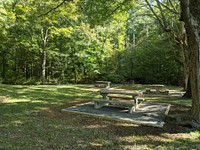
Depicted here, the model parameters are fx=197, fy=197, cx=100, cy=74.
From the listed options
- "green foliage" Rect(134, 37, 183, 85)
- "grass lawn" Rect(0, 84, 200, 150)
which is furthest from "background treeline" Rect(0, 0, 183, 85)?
"grass lawn" Rect(0, 84, 200, 150)

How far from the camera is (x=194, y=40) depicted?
4824 mm

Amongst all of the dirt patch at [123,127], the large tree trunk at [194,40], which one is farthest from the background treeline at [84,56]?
the large tree trunk at [194,40]

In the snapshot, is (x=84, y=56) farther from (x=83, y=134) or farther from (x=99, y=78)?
(x=83, y=134)

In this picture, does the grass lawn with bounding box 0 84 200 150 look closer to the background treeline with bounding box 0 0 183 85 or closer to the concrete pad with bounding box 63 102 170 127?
the concrete pad with bounding box 63 102 170 127

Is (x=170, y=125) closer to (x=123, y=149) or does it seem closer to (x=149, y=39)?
(x=123, y=149)

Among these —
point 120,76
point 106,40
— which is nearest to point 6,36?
point 106,40

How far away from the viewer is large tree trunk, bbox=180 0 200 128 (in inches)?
187

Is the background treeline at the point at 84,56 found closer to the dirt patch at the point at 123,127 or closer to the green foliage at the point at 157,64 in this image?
the green foliage at the point at 157,64

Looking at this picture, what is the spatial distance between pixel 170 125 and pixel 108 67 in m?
16.8

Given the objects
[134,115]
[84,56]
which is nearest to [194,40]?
[134,115]

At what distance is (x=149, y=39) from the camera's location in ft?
69.0

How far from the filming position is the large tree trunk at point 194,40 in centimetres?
475

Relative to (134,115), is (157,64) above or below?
above

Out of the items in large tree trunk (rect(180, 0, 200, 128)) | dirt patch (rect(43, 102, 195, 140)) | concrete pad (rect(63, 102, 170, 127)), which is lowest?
dirt patch (rect(43, 102, 195, 140))
